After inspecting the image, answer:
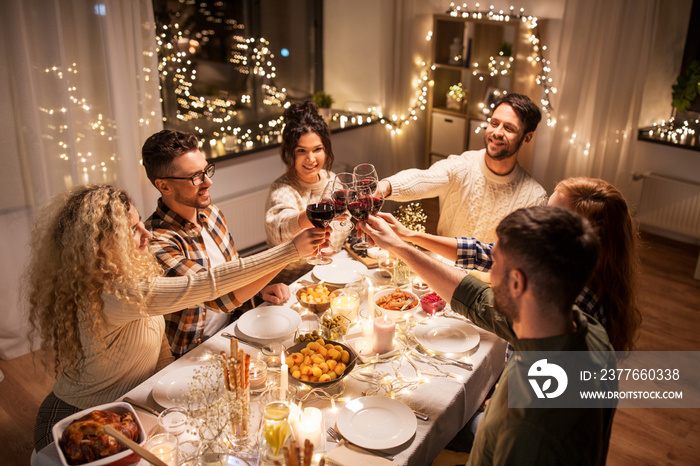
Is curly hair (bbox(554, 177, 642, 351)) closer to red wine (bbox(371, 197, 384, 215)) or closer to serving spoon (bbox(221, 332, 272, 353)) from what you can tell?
red wine (bbox(371, 197, 384, 215))

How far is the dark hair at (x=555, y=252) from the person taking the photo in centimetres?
122

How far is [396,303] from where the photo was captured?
7.01 feet

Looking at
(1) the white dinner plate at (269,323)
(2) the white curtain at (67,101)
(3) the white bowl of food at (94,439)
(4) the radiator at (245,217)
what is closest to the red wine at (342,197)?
(1) the white dinner plate at (269,323)

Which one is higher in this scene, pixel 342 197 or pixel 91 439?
pixel 342 197

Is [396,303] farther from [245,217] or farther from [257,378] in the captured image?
[245,217]

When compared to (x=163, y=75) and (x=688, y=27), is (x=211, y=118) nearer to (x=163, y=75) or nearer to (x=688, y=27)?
(x=163, y=75)

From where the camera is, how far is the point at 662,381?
318 cm

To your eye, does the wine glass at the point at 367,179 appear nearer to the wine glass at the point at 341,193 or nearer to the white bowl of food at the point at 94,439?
the wine glass at the point at 341,193

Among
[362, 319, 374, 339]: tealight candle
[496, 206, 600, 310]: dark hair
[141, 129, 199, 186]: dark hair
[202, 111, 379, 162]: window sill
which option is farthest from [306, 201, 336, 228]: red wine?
[202, 111, 379, 162]: window sill

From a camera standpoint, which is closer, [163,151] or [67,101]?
[163,151]

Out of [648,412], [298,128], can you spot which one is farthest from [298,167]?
[648,412]

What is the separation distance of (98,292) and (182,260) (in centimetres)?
38

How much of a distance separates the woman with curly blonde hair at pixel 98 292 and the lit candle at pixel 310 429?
57 centimetres

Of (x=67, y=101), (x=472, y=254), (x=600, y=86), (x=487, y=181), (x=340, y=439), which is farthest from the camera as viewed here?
(x=600, y=86)
